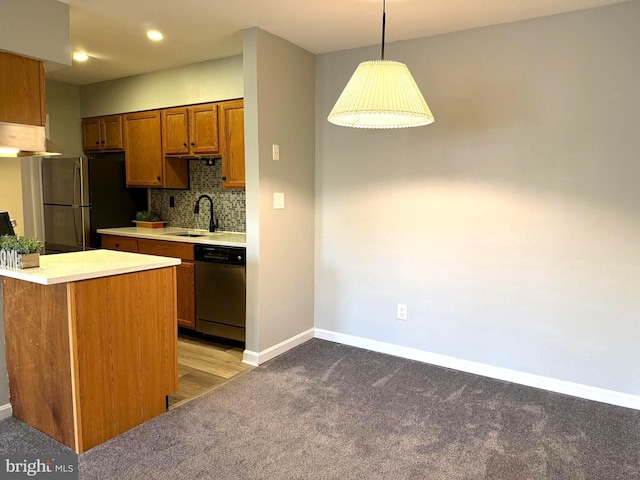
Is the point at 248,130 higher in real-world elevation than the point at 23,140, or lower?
higher

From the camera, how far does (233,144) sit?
3867 millimetres

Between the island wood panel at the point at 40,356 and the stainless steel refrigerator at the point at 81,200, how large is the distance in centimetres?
209

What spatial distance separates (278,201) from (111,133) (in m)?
2.47

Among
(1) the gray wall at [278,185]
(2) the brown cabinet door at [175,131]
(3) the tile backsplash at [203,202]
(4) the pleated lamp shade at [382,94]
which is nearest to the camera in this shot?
(4) the pleated lamp shade at [382,94]

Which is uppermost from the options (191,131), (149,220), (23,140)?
(191,131)

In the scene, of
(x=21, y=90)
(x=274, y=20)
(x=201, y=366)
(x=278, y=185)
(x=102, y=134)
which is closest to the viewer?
(x=21, y=90)

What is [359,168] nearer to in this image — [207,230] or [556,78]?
[556,78]

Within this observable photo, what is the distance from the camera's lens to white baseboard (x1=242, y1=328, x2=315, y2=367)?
3373mm

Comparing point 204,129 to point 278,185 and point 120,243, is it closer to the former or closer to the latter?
point 278,185

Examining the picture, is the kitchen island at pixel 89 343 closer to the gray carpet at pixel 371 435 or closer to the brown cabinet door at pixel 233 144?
the gray carpet at pixel 371 435

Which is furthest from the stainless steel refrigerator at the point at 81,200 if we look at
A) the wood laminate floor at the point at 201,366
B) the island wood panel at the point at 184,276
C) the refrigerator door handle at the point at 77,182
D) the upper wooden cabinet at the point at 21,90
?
the upper wooden cabinet at the point at 21,90

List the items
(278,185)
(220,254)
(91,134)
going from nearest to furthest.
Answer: (278,185), (220,254), (91,134)

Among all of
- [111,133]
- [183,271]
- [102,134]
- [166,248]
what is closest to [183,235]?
[166,248]

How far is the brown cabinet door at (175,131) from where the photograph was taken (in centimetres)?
420
